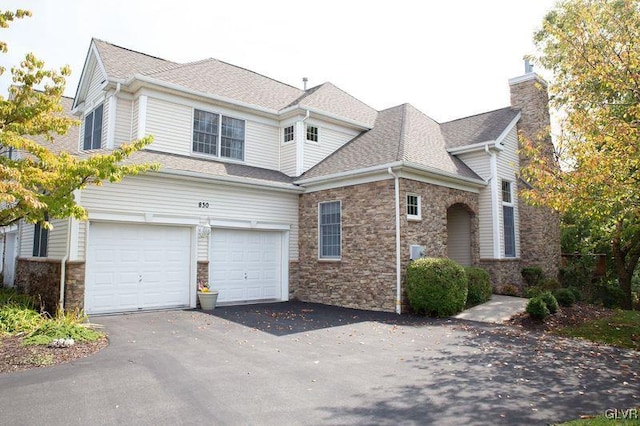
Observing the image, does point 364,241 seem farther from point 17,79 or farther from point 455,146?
point 17,79

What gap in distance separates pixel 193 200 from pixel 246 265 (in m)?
2.81

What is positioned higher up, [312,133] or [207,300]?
[312,133]

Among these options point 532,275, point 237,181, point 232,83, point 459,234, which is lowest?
point 532,275

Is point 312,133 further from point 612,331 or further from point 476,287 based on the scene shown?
point 612,331

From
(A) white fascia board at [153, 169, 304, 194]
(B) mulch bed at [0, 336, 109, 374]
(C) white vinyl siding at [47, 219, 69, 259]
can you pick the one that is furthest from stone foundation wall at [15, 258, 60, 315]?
(A) white fascia board at [153, 169, 304, 194]

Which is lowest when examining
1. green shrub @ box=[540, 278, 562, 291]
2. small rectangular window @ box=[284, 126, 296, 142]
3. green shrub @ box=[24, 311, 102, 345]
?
green shrub @ box=[24, 311, 102, 345]

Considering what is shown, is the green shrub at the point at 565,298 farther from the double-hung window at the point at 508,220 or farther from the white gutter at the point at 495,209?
the double-hung window at the point at 508,220

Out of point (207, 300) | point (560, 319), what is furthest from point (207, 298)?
point (560, 319)

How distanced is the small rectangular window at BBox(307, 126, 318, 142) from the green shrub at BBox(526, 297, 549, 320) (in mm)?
9303

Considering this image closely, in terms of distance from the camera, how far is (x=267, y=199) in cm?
1420

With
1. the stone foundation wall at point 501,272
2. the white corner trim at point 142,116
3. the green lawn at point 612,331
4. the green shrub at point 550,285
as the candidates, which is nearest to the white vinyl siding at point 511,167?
the stone foundation wall at point 501,272

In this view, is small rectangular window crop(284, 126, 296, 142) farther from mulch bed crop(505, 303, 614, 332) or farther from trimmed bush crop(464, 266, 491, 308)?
mulch bed crop(505, 303, 614, 332)

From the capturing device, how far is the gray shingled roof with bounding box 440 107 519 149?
16.3 meters

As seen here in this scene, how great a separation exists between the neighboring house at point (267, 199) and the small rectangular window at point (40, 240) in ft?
0.23
